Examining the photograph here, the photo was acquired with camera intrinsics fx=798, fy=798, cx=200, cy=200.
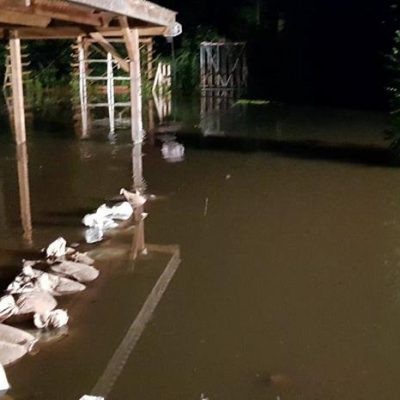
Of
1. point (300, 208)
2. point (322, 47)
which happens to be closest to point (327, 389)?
point (300, 208)

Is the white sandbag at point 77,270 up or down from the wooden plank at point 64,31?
down

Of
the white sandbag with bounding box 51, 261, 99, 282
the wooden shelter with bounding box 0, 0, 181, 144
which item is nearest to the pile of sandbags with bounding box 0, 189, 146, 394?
the white sandbag with bounding box 51, 261, 99, 282

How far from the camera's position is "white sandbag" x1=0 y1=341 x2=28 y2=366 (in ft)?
14.8

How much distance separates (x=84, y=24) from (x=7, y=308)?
706 centimetres

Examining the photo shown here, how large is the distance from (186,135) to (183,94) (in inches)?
386

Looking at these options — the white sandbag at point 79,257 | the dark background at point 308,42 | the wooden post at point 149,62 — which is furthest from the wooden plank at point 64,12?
the dark background at point 308,42

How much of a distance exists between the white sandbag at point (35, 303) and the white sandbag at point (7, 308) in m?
0.03

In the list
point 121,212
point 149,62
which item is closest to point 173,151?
point 121,212

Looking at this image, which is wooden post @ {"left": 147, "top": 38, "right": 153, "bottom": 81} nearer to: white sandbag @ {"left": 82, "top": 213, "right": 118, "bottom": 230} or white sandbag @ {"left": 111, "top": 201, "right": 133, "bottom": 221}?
white sandbag @ {"left": 111, "top": 201, "right": 133, "bottom": 221}

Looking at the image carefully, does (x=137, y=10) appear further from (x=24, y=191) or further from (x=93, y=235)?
(x=93, y=235)

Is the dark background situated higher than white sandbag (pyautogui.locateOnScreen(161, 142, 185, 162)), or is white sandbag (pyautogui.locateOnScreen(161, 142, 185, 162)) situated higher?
the dark background

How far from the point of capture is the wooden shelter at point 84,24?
8969 millimetres

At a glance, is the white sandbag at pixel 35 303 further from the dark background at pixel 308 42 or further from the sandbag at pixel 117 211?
the dark background at pixel 308 42

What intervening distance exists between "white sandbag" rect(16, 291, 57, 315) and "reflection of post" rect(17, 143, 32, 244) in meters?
1.69
